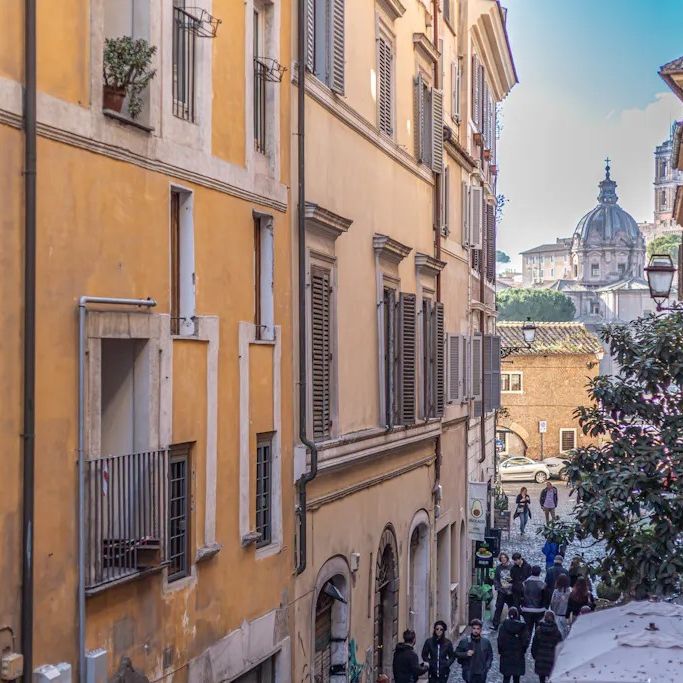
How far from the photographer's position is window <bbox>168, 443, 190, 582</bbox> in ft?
39.2

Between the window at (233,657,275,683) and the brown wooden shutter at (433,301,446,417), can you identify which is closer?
the window at (233,657,275,683)

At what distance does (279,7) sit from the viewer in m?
14.8

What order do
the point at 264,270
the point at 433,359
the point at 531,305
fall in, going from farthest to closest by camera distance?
the point at 531,305 → the point at 433,359 → the point at 264,270

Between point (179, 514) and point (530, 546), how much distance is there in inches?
1092

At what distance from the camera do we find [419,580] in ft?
76.4

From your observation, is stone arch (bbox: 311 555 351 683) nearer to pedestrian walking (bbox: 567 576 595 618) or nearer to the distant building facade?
pedestrian walking (bbox: 567 576 595 618)

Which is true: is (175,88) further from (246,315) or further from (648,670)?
(648,670)

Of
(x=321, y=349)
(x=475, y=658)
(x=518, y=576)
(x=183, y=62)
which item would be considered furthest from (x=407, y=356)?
(x=183, y=62)

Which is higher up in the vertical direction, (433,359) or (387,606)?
(433,359)

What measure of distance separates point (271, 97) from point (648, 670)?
688 cm

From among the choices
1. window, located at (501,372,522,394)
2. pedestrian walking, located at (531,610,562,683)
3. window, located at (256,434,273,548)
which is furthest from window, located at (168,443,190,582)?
window, located at (501,372,522,394)

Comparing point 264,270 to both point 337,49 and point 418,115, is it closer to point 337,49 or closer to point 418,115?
point 337,49

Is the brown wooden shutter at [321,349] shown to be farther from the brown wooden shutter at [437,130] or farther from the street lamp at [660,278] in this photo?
the brown wooden shutter at [437,130]

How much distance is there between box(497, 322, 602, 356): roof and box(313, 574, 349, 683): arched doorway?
46705 millimetres
